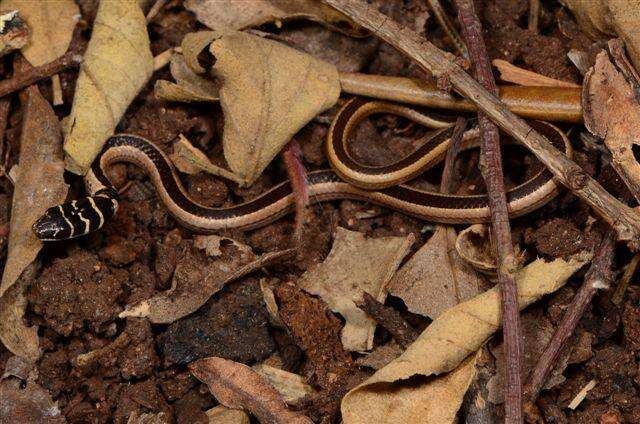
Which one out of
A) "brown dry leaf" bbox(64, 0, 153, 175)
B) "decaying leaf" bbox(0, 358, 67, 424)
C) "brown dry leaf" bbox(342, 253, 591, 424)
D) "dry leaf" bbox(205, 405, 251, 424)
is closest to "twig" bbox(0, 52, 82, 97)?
"brown dry leaf" bbox(64, 0, 153, 175)

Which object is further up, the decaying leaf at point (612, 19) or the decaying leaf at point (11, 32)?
the decaying leaf at point (612, 19)

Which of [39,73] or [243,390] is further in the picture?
[39,73]

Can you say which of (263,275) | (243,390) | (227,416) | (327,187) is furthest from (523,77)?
(227,416)

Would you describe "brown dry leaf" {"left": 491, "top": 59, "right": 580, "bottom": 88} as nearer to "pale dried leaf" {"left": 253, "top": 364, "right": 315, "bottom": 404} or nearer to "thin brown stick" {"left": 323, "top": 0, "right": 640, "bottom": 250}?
"thin brown stick" {"left": 323, "top": 0, "right": 640, "bottom": 250}

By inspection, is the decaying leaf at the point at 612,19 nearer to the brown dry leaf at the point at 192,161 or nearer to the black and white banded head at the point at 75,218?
the brown dry leaf at the point at 192,161

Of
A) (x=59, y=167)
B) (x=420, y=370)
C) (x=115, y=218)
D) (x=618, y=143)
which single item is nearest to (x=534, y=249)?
(x=618, y=143)

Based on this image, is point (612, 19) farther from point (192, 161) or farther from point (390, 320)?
point (192, 161)

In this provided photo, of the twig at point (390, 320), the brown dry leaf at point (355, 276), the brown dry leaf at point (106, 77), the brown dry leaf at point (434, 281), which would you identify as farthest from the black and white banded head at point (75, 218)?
the brown dry leaf at point (434, 281)
